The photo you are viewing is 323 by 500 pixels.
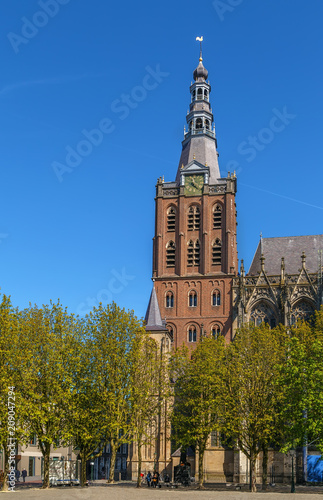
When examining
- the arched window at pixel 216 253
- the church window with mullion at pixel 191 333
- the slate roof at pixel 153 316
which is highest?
the arched window at pixel 216 253

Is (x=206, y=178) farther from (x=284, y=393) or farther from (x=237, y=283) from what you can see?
(x=284, y=393)

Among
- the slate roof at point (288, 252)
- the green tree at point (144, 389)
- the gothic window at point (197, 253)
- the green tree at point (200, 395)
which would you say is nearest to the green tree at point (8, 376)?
the green tree at point (144, 389)

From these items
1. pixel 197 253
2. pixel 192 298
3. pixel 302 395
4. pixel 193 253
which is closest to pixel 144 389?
pixel 302 395

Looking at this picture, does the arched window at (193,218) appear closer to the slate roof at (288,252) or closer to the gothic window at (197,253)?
the gothic window at (197,253)

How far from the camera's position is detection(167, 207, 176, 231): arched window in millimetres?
91856

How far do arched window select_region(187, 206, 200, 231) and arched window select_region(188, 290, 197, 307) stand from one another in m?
9.31

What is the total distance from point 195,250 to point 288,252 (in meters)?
13.8

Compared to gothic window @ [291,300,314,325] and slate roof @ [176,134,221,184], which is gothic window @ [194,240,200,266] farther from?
gothic window @ [291,300,314,325]

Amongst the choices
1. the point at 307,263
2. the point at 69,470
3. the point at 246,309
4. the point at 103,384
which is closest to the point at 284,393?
the point at 103,384

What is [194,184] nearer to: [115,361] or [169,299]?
[169,299]

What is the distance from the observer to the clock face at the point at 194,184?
304ft

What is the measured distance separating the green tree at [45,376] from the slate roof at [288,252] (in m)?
41.0

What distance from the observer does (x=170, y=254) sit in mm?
90438

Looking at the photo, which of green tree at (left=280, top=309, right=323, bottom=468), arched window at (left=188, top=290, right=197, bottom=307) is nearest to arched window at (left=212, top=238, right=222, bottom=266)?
arched window at (left=188, top=290, right=197, bottom=307)
